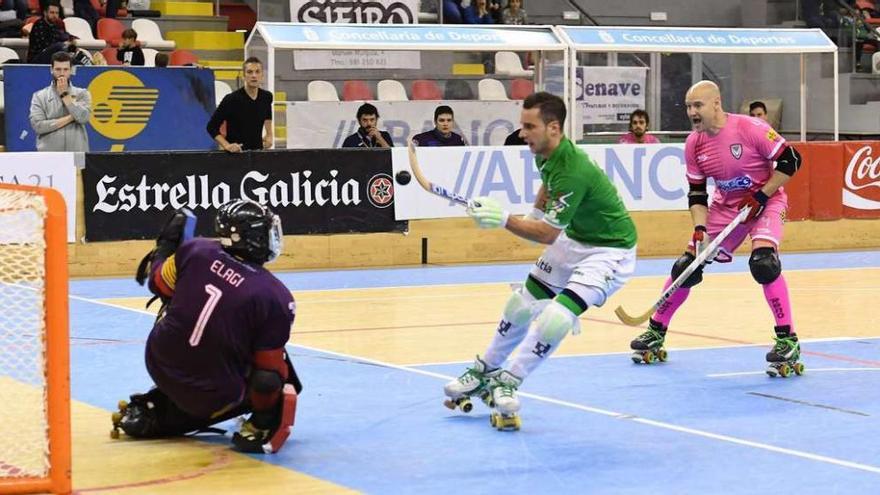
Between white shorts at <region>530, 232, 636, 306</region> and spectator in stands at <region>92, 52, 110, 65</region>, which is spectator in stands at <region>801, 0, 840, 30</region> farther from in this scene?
white shorts at <region>530, 232, 636, 306</region>

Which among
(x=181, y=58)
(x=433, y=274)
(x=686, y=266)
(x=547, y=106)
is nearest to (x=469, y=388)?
(x=547, y=106)

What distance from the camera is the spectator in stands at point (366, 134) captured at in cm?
1819

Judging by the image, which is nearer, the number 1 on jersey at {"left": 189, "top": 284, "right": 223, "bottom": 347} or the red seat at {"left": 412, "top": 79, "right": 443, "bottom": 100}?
the number 1 on jersey at {"left": 189, "top": 284, "right": 223, "bottom": 347}

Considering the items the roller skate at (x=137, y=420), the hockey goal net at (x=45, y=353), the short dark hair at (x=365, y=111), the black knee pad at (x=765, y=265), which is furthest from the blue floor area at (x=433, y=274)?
the hockey goal net at (x=45, y=353)

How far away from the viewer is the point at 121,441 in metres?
8.31

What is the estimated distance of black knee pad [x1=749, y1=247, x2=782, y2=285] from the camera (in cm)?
1085

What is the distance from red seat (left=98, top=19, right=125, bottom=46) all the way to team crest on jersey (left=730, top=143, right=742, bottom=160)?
13.8 m

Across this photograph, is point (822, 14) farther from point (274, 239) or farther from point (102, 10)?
point (274, 239)

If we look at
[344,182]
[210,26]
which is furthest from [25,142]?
[210,26]

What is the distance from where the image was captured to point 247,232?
26.3 feet

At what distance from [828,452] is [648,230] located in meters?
11.1

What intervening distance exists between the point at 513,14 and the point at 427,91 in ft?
16.1

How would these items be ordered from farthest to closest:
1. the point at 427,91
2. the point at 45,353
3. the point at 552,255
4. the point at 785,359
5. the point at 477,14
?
the point at 477,14, the point at 427,91, the point at 785,359, the point at 552,255, the point at 45,353

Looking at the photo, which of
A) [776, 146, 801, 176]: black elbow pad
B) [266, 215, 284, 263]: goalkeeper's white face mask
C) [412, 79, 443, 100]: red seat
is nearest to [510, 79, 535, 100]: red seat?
[412, 79, 443, 100]: red seat
